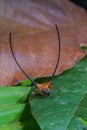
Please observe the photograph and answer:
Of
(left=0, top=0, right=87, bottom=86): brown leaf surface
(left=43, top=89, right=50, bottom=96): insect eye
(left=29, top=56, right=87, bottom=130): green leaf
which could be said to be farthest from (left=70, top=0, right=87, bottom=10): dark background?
(left=43, top=89, right=50, bottom=96): insect eye

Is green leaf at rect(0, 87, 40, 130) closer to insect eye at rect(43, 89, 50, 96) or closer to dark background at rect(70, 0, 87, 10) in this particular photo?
insect eye at rect(43, 89, 50, 96)

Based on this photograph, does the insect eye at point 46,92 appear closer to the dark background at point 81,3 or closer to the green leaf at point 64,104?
the green leaf at point 64,104

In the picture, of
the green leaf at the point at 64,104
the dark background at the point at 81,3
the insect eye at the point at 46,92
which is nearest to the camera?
the green leaf at the point at 64,104

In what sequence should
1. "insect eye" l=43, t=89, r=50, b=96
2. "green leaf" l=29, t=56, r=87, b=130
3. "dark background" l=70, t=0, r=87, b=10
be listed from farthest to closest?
"dark background" l=70, t=0, r=87, b=10 → "insect eye" l=43, t=89, r=50, b=96 → "green leaf" l=29, t=56, r=87, b=130

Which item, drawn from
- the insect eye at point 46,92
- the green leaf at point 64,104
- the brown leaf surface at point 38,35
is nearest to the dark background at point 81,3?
the brown leaf surface at point 38,35

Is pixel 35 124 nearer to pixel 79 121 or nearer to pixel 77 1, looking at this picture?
pixel 79 121

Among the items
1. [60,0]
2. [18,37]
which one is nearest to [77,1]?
[60,0]
